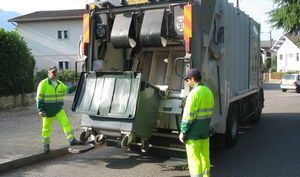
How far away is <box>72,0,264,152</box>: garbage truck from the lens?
7.39 meters

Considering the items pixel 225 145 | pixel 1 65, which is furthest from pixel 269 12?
pixel 225 145

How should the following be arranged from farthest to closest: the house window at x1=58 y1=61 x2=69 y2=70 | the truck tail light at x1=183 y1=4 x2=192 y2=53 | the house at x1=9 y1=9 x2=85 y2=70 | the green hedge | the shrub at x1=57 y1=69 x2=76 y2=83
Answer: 1. the house window at x1=58 y1=61 x2=69 y2=70
2. the house at x1=9 y1=9 x2=85 y2=70
3. the shrub at x1=57 y1=69 x2=76 y2=83
4. the green hedge
5. the truck tail light at x1=183 y1=4 x2=192 y2=53

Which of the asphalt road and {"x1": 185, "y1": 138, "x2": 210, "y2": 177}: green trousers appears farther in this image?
the asphalt road

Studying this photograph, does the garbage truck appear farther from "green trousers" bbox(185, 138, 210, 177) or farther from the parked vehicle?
the parked vehicle

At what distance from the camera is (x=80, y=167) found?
26.3 ft

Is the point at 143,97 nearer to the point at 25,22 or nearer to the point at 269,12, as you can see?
the point at 269,12

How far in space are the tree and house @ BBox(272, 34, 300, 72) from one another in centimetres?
4786

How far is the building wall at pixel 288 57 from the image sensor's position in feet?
231

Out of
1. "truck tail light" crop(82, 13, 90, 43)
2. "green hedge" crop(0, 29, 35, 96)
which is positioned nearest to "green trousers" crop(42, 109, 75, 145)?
"truck tail light" crop(82, 13, 90, 43)

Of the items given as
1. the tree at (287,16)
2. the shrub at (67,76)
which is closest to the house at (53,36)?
the shrub at (67,76)

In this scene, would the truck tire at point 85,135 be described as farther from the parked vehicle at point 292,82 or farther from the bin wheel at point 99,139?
the parked vehicle at point 292,82

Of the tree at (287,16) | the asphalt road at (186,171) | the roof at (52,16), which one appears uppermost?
the roof at (52,16)

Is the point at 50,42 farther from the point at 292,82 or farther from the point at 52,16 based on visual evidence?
the point at 292,82

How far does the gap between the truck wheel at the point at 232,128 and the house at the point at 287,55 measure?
62.0 m
